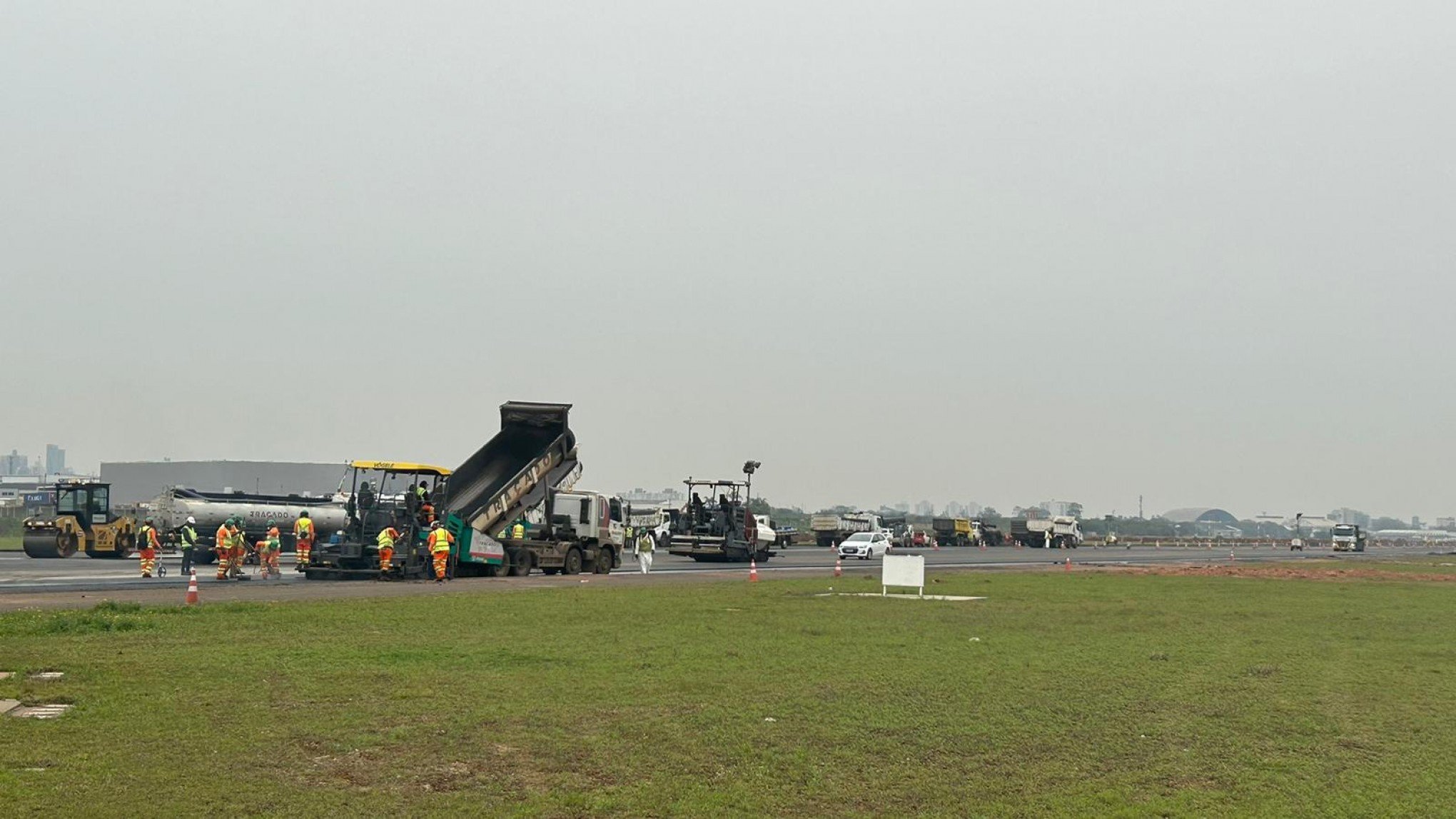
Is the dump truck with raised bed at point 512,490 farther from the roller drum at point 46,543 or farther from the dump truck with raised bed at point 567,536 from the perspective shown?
the roller drum at point 46,543

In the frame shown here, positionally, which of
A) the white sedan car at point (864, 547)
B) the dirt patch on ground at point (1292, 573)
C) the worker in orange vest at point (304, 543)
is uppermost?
the worker in orange vest at point (304, 543)

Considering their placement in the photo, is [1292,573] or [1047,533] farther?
[1047,533]

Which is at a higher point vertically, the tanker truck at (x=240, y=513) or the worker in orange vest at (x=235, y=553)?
the tanker truck at (x=240, y=513)

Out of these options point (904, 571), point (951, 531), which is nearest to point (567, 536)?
point (904, 571)

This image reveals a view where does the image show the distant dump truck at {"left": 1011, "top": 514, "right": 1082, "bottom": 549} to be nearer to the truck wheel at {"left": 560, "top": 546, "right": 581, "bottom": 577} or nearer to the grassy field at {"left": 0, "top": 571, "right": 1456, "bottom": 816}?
the truck wheel at {"left": 560, "top": 546, "right": 581, "bottom": 577}

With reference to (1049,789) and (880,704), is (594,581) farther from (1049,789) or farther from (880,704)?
(1049,789)

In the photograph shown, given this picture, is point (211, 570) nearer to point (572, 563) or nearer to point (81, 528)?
point (572, 563)

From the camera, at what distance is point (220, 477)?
160 meters

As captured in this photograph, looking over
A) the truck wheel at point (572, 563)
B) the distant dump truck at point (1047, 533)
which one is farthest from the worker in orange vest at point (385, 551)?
the distant dump truck at point (1047, 533)

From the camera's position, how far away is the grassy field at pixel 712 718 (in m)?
9.53

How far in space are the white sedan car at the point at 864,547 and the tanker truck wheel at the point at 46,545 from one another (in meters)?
32.3

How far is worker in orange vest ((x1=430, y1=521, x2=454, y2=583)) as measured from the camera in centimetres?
3350

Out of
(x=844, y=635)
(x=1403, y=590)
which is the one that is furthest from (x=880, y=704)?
(x=1403, y=590)

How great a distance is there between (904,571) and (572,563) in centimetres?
1312
